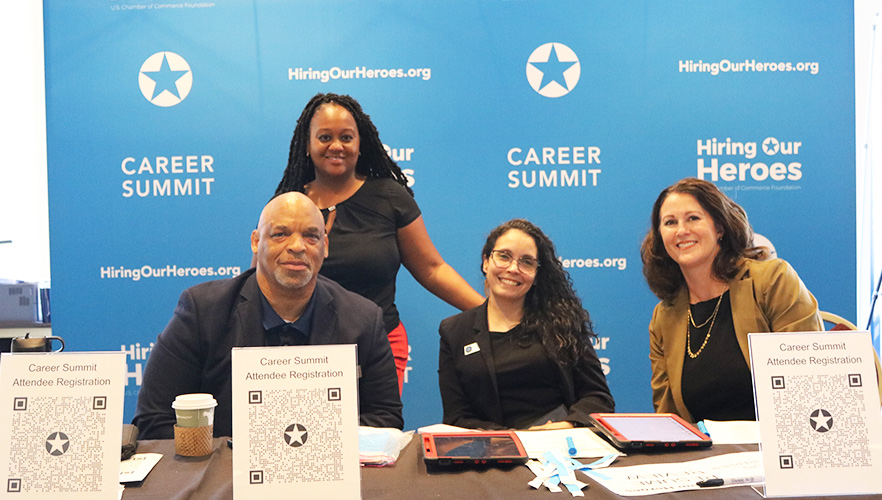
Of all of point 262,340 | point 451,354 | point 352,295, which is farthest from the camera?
point 451,354

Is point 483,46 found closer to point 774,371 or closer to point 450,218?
point 450,218

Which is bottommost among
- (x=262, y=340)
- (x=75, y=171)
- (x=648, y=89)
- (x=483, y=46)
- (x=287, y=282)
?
(x=262, y=340)

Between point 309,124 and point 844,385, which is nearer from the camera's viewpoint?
point 844,385

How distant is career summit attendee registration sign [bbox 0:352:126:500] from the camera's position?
118cm

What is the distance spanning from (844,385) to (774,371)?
0.44 feet

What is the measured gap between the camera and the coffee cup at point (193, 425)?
151 cm

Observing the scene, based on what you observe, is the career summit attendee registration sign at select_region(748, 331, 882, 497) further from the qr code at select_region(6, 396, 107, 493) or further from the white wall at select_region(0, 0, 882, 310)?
the white wall at select_region(0, 0, 882, 310)

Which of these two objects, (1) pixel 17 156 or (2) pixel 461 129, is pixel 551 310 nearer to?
(2) pixel 461 129

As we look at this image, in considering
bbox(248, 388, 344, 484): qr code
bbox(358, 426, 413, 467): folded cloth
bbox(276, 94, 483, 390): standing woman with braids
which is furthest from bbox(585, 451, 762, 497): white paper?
bbox(276, 94, 483, 390): standing woman with braids

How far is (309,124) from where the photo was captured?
3256mm

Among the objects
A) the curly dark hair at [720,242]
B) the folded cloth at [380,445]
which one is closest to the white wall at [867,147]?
the curly dark hair at [720,242]

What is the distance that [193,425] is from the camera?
151 centimetres

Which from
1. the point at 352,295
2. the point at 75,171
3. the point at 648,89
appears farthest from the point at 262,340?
the point at 648,89

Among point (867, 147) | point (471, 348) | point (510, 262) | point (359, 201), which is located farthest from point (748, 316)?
point (867, 147)
